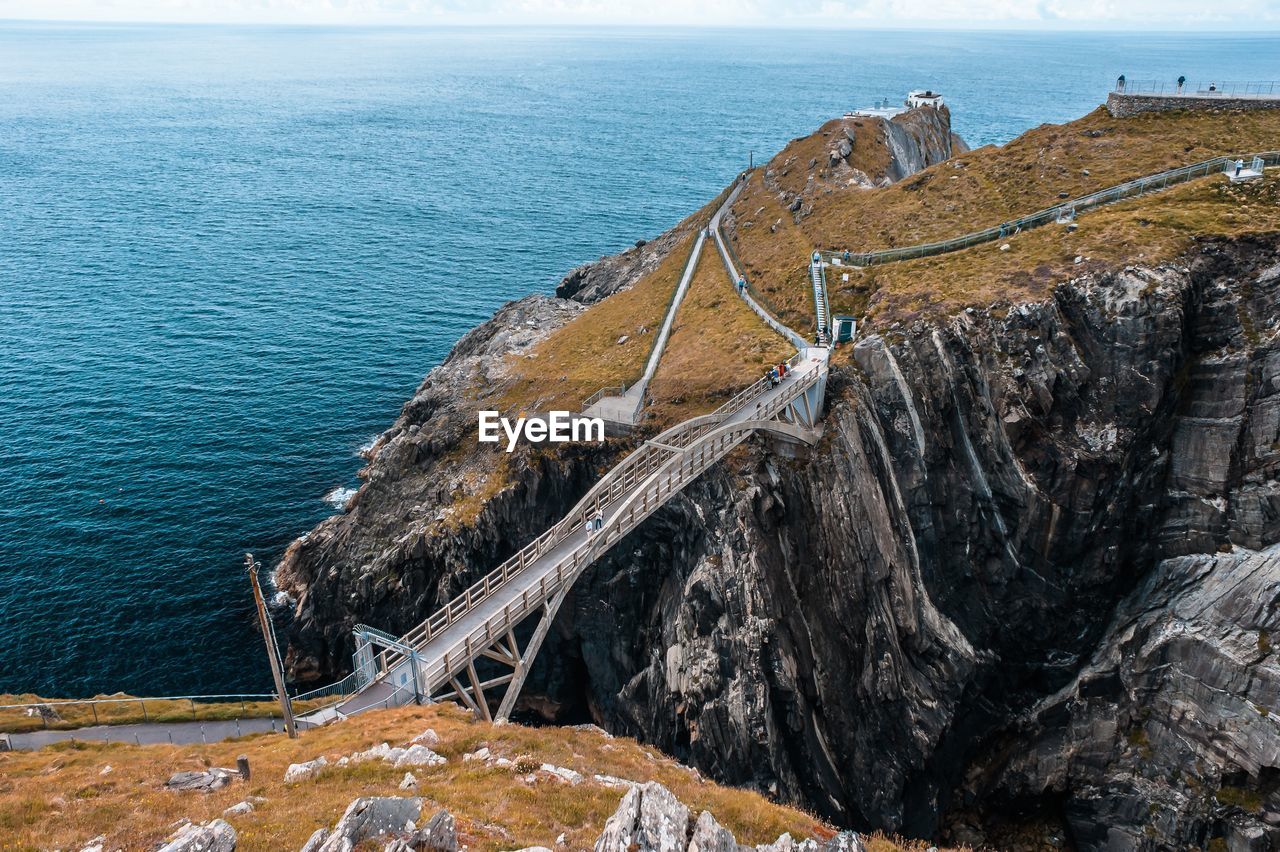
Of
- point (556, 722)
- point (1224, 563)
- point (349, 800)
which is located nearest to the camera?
point (349, 800)

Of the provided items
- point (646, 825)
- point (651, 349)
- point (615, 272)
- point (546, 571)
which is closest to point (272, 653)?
point (646, 825)

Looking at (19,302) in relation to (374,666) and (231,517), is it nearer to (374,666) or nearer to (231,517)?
(231,517)

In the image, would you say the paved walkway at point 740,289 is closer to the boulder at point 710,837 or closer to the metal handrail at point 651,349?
the metal handrail at point 651,349

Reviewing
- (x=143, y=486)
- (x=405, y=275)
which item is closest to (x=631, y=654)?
(x=143, y=486)

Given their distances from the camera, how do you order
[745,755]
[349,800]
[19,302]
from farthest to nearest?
[19,302], [745,755], [349,800]

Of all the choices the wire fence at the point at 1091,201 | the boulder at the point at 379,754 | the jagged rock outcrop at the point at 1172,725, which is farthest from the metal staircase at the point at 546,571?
the jagged rock outcrop at the point at 1172,725

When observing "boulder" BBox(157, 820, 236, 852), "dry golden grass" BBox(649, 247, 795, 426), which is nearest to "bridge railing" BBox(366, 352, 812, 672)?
"dry golden grass" BBox(649, 247, 795, 426)

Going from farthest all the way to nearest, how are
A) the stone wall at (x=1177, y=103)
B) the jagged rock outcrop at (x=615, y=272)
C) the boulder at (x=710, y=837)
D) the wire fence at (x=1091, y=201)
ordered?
the jagged rock outcrop at (x=615, y=272) < the stone wall at (x=1177, y=103) < the wire fence at (x=1091, y=201) < the boulder at (x=710, y=837)
